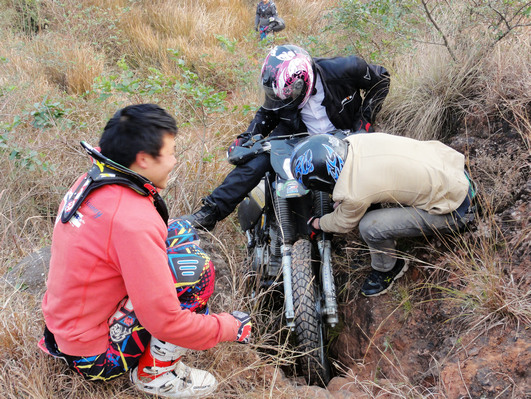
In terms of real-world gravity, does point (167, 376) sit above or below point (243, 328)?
below

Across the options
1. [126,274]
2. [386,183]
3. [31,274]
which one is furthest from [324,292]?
[31,274]

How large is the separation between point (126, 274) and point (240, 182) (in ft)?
4.93

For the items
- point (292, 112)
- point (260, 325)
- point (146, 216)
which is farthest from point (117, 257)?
point (292, 112)

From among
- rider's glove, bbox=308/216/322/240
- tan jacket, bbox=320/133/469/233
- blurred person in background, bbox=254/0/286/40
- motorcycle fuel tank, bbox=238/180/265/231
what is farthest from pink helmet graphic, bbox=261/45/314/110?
blurred person in background, bbox=254/0/286/40

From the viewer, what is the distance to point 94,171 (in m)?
1.48

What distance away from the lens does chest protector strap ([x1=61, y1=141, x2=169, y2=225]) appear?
1.43m

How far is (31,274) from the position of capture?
8.38 feet

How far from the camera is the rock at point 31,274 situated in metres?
2.47

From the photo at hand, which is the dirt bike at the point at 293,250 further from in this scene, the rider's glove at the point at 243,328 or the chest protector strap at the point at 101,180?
the chest protector strap at the point at 101,180

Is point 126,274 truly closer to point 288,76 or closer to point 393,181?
point 393,181

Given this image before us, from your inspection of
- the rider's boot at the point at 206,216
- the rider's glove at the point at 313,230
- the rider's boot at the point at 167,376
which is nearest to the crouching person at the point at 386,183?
the rider's glove at the point at 313,230

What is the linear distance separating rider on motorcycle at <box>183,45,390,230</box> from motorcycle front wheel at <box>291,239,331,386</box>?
661 mm

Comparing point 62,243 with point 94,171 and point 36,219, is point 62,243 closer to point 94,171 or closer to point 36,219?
point 94,171

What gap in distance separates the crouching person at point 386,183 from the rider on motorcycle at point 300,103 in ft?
2.16
